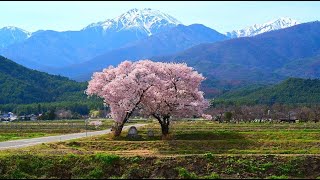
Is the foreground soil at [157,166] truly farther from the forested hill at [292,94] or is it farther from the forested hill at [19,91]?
the forested hill at [19,91]

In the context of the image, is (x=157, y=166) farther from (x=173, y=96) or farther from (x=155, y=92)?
(x=173, y=96)

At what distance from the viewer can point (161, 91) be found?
5334 centimetres

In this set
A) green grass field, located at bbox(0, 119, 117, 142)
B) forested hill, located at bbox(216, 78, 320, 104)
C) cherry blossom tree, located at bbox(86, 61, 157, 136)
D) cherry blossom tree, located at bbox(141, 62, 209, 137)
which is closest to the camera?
cherry blossom tree, located at bbox(86, 61, 157, 136)

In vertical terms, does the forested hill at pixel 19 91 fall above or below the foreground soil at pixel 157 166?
above

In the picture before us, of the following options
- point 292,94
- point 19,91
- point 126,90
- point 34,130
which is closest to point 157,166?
point 126,90

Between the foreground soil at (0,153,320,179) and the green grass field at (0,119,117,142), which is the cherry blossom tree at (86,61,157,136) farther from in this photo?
the foreground soil at (0,153,320,179)

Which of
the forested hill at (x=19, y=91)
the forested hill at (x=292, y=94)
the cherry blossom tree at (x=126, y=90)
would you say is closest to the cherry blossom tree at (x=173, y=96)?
the cherry blossom tree at (x=126, y=90)

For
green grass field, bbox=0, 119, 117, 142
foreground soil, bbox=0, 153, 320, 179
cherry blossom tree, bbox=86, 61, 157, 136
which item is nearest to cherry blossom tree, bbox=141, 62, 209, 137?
cherry blossom tree, bbox=86, 61, 157, 136

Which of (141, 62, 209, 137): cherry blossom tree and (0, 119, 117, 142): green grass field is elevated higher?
(141, 62, 209, 137): cherry blossom tree

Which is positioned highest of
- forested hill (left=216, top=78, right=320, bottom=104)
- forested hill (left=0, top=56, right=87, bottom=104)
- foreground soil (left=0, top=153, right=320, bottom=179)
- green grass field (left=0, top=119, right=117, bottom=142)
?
forested hill (left=0, top=56, right=87, bottom=104)

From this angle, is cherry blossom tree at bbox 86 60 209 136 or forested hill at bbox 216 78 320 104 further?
forested hill at bbox 216 78 320 104

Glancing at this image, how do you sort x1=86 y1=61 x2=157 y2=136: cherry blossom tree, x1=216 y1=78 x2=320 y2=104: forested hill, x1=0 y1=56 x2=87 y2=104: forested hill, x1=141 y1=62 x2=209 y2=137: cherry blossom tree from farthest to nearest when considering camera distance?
x1=0 y1=56 x2=87 y2=104: forested hill, x1=216 y1=78 x2=320 y2=104: forested hill, x1=141 y1=62 x2=209 y2=137: cherry blossom tree, x1=86 y1=61 x2=157 y2=136: cherry blossom tree

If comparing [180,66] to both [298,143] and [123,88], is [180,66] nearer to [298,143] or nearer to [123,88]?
[123,88]

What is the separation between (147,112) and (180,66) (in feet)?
22.6
